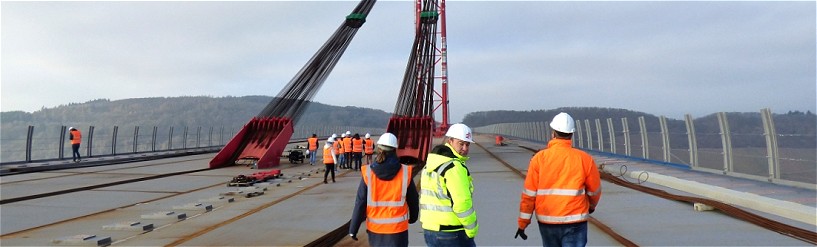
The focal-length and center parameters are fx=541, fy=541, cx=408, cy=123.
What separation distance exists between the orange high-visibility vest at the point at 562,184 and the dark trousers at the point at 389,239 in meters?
1.03

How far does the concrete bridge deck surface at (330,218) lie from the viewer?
23.3ft

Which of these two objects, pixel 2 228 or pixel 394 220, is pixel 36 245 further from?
pixel 394 220

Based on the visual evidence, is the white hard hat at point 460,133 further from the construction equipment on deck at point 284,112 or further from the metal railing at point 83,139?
the metal railing at point 83,139

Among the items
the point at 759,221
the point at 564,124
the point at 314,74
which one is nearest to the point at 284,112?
the point at 314,74

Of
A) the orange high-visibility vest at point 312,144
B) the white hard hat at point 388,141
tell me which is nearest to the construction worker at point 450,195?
the white hard hat at point 388,141

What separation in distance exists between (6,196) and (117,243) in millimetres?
7982

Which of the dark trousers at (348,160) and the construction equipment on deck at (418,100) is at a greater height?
the construction equipment on deck at (418,100)

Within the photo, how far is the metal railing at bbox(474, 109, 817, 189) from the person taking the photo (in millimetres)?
11363

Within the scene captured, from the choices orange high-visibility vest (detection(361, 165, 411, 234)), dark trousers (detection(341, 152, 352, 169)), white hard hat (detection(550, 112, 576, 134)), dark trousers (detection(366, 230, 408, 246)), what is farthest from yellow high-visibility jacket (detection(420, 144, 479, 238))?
dark trousers (detection(341, 152, 352, 169))

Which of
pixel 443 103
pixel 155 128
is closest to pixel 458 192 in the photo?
pixel 155 128

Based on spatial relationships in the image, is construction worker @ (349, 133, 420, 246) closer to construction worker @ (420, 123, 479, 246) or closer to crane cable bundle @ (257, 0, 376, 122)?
construction worker @ (420, 123, 479, 246)

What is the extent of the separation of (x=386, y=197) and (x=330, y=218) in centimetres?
479

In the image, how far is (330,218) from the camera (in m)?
9.04

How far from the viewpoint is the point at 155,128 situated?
108 feet
